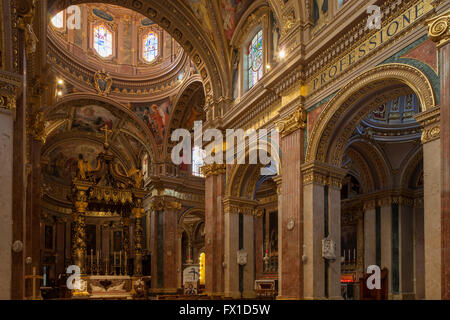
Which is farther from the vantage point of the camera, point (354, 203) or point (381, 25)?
point (354, 203)

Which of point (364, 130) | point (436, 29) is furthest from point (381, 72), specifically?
point (364, 130)

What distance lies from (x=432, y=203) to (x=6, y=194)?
719 cm

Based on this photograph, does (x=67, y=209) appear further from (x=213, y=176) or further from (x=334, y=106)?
(x=334, y=106)

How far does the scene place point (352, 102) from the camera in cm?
1082

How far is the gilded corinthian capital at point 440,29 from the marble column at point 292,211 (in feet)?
15.1

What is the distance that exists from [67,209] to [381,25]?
24.2 meters

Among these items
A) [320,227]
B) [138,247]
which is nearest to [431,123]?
[320,227]

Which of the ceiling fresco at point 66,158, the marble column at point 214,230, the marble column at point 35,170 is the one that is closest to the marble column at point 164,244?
the ceiling fresco at point 66,158

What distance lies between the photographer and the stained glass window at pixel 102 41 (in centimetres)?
2398

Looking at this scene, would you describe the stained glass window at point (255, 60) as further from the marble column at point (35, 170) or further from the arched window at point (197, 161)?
the arched window at point (197, 161)

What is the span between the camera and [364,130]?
1609cm

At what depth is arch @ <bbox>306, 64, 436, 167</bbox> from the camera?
8578mm

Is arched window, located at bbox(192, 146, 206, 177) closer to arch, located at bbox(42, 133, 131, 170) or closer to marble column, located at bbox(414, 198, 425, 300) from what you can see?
arch, located at bbox(42, 133, 131, 170)

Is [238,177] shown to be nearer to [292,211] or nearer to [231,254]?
[231,254]
